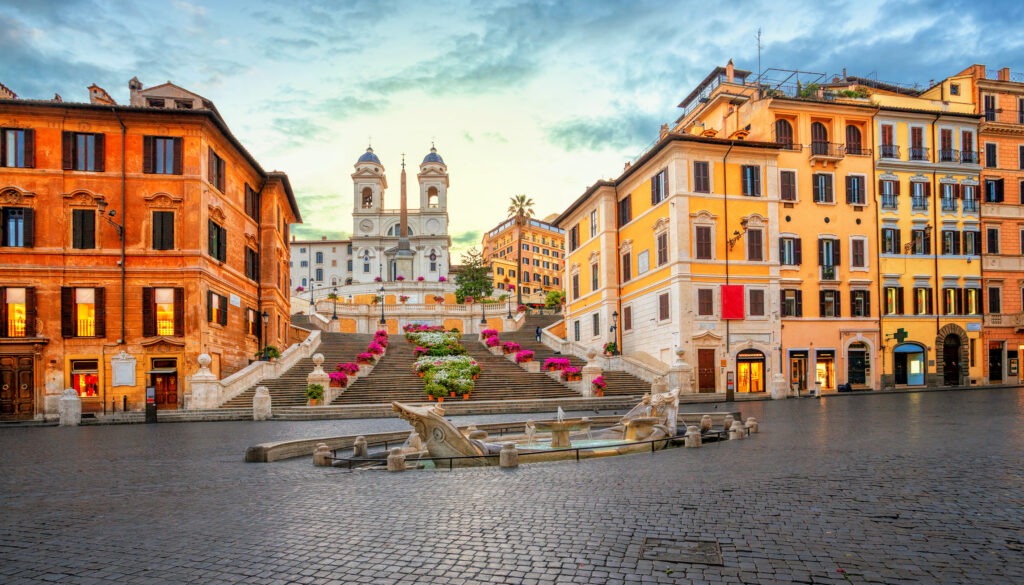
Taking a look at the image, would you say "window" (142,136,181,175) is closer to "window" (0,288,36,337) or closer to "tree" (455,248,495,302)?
"window" (0,288,36,337)

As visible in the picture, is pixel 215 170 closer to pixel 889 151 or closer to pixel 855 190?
pixel 855 190

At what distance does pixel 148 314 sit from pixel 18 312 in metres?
5.07

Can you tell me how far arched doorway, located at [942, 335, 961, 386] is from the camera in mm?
42812

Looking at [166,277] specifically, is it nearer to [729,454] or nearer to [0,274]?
[0,274]

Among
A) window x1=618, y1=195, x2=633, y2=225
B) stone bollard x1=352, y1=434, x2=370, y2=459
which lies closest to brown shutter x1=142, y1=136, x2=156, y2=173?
stone bollard x1=352, y1=434, x2=370, y2=459

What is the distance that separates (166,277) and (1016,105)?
172 ft

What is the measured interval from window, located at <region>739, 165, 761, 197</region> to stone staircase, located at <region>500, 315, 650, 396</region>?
1252cm

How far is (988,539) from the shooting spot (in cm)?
680

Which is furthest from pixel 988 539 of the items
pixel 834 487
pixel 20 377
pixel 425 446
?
pixel 20 377

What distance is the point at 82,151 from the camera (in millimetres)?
30391

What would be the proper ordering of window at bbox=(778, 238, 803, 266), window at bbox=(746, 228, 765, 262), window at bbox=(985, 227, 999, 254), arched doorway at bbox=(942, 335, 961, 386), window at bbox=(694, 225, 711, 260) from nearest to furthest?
1. window at bbox=(694, 225, 711, 260)
2. window at bbox=(746, 228, 765, 262)
3. window at bbox=(778, 238, 803, 266)
4. arched doorway at bbox=(942, 335, 961, 386)
5. window at bbox=(985, 227, 999, 254)

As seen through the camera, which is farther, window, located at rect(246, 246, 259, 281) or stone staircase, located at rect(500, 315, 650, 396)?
window, located at rect(246, 246, 259, 281)

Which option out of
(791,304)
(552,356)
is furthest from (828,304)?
(552,356)

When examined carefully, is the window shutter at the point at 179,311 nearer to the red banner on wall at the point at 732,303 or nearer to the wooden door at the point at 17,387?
the wooden door at the point at 17,387
